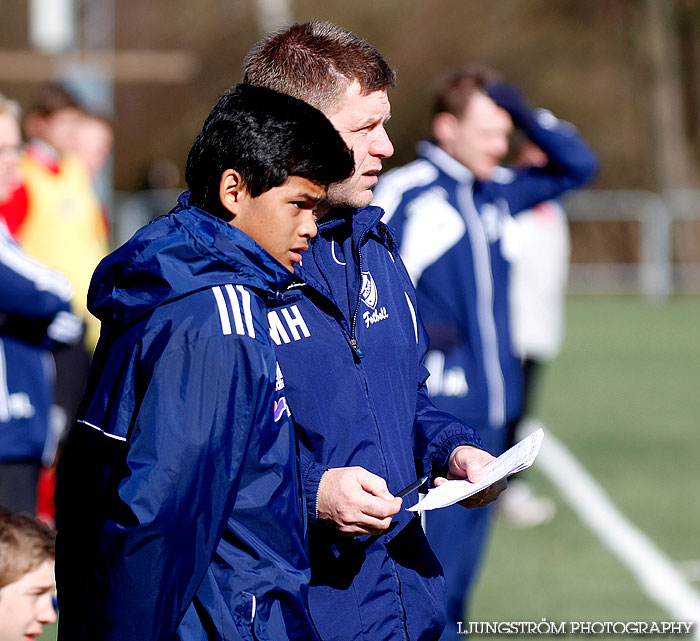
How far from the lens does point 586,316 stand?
22609 mm

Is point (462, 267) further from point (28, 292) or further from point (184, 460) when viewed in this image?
point (184, 460)

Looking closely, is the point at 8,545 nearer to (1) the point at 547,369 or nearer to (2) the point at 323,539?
(2) the point at 323,539

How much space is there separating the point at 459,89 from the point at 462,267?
891mm

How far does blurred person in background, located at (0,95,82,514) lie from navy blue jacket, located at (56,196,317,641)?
2.27m

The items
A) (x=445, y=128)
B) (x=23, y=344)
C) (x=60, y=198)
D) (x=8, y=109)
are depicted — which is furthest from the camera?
(x=60, y=198)

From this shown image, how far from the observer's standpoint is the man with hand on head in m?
2.84

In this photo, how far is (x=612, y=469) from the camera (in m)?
9.99

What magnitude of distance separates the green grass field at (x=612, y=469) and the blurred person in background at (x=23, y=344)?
241 cm

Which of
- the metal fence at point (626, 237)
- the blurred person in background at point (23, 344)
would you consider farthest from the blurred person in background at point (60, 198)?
the metal fence at point (626, 237)

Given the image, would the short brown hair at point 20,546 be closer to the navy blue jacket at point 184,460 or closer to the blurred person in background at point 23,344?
the navy blue jacket at point 184,460

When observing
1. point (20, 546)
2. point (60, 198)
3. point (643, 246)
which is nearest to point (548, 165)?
point (60, 198)

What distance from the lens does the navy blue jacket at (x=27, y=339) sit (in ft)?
15.1

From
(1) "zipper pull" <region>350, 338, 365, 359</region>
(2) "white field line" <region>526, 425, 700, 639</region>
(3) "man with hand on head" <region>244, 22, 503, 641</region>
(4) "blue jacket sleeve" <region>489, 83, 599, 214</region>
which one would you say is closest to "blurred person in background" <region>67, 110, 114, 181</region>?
(4) "blue jacket sleeve" <region>489, 83, 599, 214</region>

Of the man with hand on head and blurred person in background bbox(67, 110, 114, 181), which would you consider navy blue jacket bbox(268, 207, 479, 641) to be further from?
blurred person in background bbox(67, 110, 114, 181)
